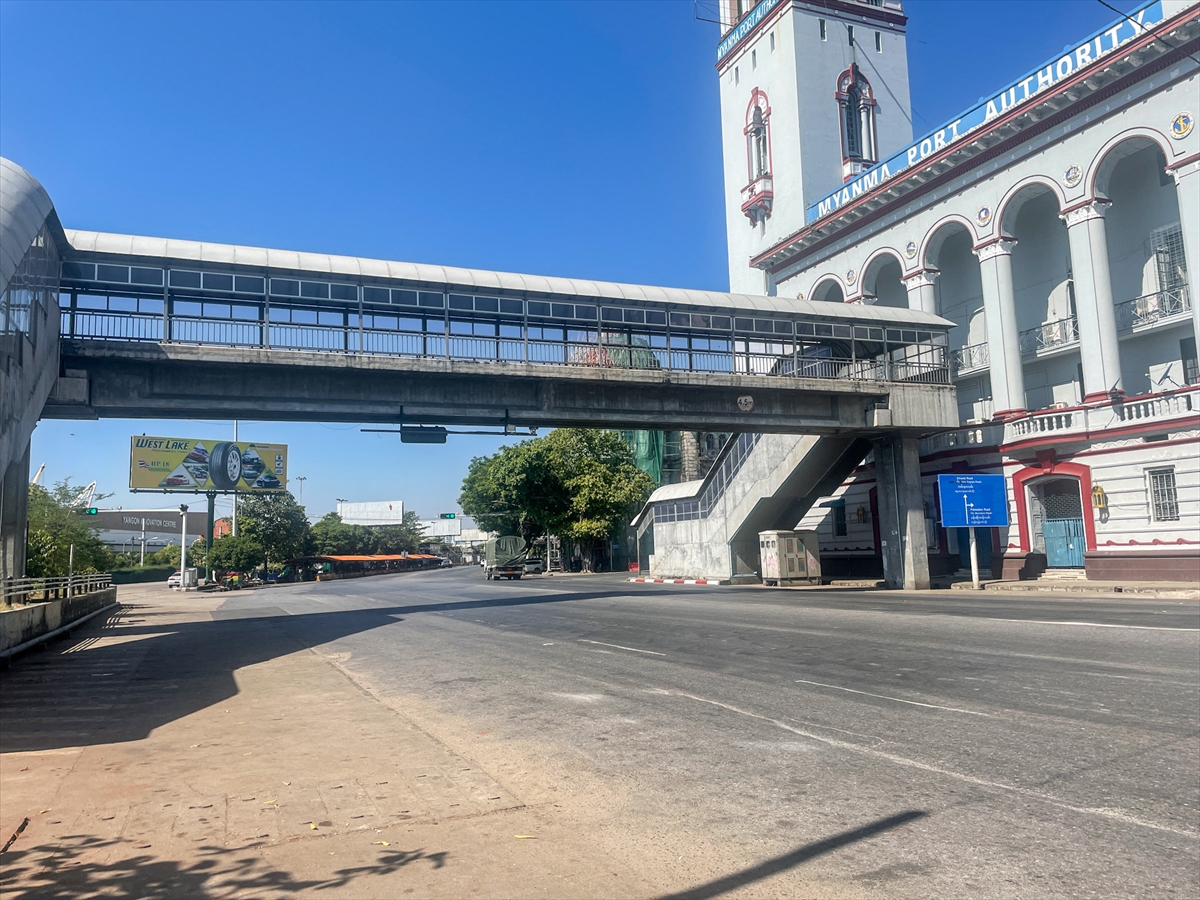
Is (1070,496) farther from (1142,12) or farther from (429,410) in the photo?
(429,410)

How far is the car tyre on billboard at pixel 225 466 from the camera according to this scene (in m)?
64.1

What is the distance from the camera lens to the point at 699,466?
6975 centimetres

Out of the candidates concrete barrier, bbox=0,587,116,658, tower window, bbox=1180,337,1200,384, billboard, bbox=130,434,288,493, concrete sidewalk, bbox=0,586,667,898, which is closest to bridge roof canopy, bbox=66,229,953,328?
concrete barrier, bbox=0,587,116,658

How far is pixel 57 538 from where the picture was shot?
30156 millimetres

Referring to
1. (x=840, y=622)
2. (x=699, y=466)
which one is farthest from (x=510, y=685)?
(x=699, y=466)

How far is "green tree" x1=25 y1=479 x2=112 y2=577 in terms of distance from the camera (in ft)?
91.5

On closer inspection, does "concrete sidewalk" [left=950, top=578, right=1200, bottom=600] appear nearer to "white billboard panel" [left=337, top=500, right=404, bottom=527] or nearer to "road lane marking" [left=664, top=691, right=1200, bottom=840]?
"road lane marking" [left=664, top=691, right=1200, bottom=840]

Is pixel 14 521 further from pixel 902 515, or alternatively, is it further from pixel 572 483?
pixel 572 483

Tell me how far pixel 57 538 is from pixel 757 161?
40.6 m

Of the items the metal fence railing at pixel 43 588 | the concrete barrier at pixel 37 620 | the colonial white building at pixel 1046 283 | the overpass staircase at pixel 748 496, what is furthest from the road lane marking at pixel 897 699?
the overpass staircase at pixel 748 496

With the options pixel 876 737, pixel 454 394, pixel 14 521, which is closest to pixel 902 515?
pixel 454 394

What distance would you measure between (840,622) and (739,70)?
44.5 meters

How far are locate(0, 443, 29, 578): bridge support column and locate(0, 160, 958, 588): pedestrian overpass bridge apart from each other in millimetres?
75

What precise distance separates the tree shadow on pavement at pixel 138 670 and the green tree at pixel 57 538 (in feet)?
13.9
